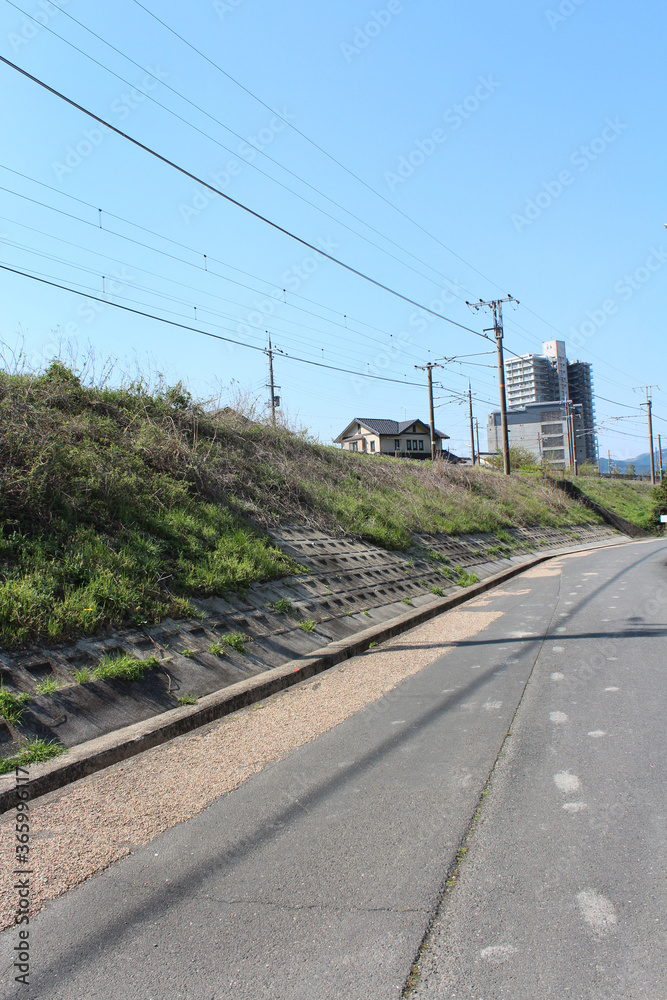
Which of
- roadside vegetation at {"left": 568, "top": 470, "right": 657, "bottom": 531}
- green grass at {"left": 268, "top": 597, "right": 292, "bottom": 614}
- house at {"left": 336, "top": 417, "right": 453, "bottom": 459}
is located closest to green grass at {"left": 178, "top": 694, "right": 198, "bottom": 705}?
green grass at {"left": 268, "top": 597, "right": 292, "bottom": 614}

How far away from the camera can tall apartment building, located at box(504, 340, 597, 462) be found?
13825cm

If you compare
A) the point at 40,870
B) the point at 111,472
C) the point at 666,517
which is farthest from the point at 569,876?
the point at 666,517

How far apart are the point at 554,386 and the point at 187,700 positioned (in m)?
172

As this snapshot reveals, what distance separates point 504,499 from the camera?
100 feet

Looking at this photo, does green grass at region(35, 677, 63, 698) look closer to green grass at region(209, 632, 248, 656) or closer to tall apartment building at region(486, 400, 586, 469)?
green grass at region(209, 632, 248, 656)

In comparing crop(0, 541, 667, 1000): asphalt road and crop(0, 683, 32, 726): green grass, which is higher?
crop(0, 683, 32, 726): green grass

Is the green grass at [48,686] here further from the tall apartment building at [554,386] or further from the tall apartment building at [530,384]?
the tall apartment building at [530,384]

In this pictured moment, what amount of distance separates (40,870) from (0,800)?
800 mm

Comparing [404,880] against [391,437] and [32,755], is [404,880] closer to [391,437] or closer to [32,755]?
[32,755]

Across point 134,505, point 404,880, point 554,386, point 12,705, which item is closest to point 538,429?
point 554,386

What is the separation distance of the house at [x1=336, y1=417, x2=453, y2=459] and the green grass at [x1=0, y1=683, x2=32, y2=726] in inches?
2591

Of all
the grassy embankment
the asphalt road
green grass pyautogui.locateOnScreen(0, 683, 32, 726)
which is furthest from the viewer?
the grassy embankment

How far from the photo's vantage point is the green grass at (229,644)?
22.9ft

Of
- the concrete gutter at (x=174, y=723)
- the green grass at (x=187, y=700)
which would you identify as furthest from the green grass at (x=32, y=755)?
the green grass at (x=187, y=700)
